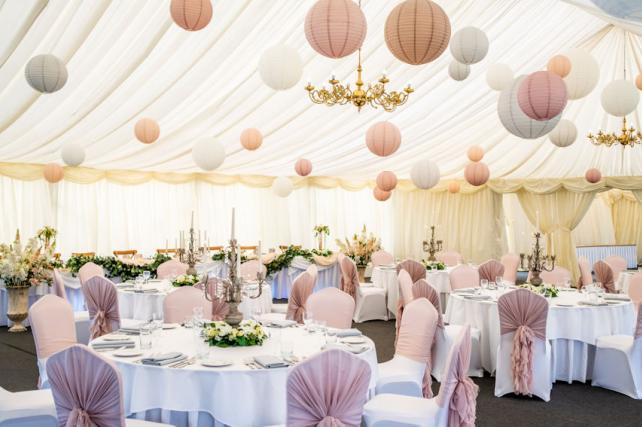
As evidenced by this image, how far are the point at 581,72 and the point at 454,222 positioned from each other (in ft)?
30.2

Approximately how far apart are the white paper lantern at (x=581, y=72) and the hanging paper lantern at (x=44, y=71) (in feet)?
17.6

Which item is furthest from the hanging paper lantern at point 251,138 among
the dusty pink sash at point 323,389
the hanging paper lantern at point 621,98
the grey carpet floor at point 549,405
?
the dusty pink sash at point 323,389

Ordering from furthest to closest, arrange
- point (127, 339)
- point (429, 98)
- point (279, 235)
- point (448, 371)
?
point (279, 235) < point (429, 98) < point (127, 339) < point (448, 371)

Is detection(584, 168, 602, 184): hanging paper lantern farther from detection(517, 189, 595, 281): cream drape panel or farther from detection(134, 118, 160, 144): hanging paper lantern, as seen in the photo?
detection(134, 118, 160, 144): hanging paper lantern

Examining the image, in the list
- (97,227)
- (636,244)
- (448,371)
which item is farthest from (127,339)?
(636,244)

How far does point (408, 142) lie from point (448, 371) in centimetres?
855

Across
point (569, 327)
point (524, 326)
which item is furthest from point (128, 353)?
point (569, 327)

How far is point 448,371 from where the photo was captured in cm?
328

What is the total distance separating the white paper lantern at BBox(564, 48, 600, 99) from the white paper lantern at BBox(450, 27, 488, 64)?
139cm

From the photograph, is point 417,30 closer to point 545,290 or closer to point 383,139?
point 383,139

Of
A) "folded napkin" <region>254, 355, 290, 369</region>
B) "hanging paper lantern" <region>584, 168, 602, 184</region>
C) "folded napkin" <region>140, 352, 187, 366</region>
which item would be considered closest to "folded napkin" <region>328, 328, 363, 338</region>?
"folded napkin" <region>254, 355, 290, 369</region>

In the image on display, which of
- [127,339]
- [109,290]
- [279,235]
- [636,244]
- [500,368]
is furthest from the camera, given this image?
[636,244]

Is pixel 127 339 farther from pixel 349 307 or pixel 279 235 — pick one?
pixel 279 235

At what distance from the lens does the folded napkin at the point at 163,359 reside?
11.0 feet
